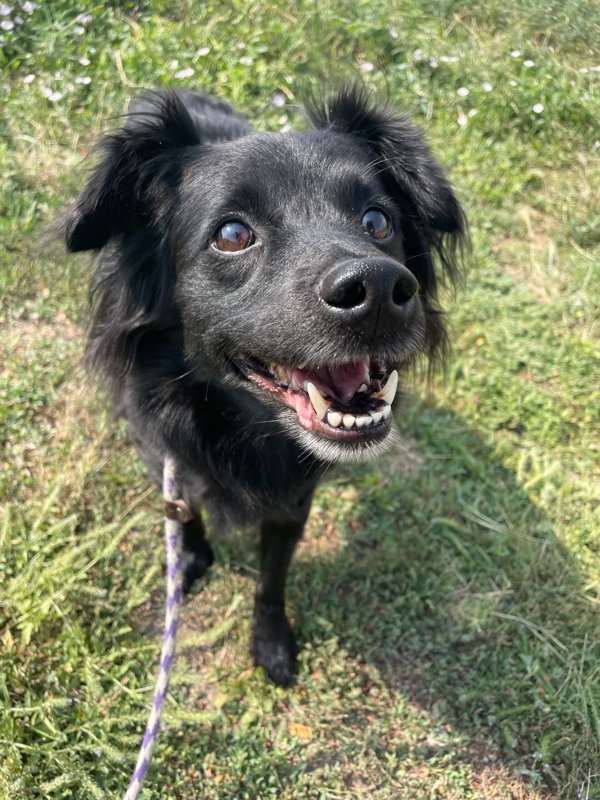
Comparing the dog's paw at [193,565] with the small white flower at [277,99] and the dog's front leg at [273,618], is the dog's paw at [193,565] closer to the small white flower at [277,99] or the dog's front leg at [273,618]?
the dog's front leg at [273,618]

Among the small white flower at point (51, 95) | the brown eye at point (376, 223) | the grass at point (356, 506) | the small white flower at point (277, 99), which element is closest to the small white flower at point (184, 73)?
the grass at point (356, 506)

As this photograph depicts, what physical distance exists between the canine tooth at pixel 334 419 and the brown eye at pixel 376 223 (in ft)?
2.01

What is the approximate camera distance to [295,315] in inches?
66.1

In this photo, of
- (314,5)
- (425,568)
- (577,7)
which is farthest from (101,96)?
(425,568)

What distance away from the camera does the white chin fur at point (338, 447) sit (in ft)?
5.68

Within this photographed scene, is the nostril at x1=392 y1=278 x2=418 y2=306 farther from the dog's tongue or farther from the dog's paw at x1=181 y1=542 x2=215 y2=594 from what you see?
the dog's paw at x1=181 y1=542 x2=215 y2=594

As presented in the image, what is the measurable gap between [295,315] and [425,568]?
175 centimetres

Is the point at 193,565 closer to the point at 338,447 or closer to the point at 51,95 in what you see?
the point at 338,447

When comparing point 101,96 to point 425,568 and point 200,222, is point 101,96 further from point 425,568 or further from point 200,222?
point 425,568

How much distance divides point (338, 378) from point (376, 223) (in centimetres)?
54

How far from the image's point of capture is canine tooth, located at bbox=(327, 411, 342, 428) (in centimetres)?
172

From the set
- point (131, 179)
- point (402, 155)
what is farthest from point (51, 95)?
point (402, 155)

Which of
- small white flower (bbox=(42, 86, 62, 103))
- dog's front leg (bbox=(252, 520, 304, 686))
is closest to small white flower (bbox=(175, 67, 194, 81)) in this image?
small white flower (bbox=(42, 86, 62, 103))

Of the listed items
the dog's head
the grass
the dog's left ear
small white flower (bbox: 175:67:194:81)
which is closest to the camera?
the dog's head
